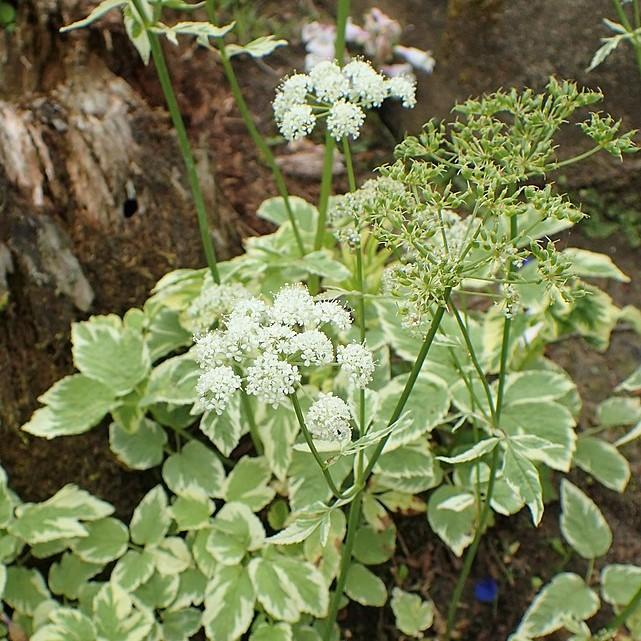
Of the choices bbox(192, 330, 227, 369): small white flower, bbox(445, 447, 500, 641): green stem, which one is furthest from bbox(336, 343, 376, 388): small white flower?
bbox(445, 447, 500, 641): green stem

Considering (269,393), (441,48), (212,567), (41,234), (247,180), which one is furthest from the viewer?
(441,48)

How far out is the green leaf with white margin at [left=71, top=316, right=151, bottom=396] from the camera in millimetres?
2494

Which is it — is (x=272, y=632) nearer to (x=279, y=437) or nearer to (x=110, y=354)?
(x=279, y=437)

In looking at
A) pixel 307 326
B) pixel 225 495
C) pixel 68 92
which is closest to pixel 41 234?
pixel 68 92

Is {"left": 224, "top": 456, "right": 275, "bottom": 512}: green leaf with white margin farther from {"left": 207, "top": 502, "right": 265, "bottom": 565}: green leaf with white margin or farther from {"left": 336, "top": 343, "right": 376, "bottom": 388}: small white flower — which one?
{"left": 336, "top": 343, "right": 376, "bottom": 388}: small white flower

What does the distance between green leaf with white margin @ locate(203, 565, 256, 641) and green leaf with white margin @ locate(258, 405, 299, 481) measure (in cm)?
33

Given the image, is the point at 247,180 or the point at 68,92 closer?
the point at 68,92

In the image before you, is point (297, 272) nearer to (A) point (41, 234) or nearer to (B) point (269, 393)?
(A) point (41, 234)

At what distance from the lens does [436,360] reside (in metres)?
2.49

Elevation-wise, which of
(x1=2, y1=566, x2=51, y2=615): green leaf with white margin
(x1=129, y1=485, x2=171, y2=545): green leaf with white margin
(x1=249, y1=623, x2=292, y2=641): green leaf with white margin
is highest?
(x1=129, y1=485, x2=171, y2=545): green leaf with white margin

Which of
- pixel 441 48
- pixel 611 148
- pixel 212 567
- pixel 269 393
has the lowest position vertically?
pixel 212 567

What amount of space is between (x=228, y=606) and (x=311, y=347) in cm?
114

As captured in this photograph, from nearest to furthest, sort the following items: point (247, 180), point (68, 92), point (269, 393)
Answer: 1. point (269, 393)
2. point (68, 92)
3. point (247, 180)

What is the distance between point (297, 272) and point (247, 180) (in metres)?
1.51
